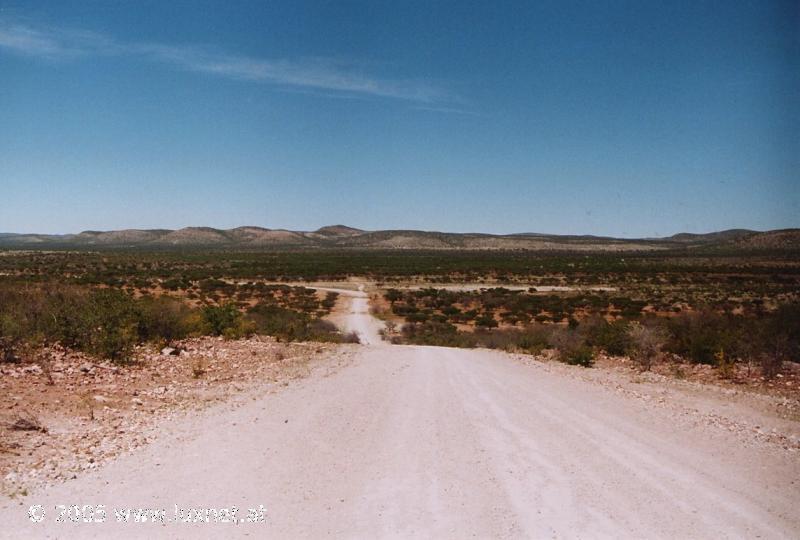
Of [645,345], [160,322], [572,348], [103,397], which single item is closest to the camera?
[103,397]

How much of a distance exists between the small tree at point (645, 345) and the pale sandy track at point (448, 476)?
8707 mm

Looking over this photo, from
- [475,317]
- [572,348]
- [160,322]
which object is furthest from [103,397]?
[475,317]

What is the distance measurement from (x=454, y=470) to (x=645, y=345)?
14487 millimetres

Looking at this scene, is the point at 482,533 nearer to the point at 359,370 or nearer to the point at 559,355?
the point at 359,370

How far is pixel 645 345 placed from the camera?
1928cm

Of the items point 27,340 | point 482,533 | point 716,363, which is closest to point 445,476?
point 482,533

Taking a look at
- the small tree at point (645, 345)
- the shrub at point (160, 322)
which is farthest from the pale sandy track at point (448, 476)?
the shrub at point (160, 322)

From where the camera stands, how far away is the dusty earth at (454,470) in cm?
556

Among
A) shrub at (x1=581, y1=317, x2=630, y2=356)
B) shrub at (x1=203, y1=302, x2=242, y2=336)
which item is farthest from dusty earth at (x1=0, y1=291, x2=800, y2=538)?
shrub at (x1=203, y1=302, x2=242, y2=336)

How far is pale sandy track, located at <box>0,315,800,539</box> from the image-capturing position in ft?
18.1

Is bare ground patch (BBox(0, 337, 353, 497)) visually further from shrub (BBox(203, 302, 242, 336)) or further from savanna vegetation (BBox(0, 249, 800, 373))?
shrub (BBox(203, 302, 242, 336))

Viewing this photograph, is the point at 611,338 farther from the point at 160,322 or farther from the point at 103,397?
the point at 103,397

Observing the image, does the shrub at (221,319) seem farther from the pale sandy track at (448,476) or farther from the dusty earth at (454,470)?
the pale sandy track at (448,476)

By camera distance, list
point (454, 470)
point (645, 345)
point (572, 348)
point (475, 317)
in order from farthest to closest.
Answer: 1. point (475, 317)
2. point (572, 348)
3. point (645, 345)
4. point (454, 470)
